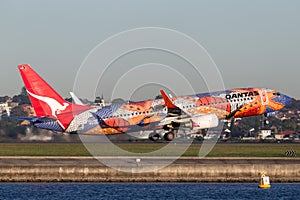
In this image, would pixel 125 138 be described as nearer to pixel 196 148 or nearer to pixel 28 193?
pixel 196 148

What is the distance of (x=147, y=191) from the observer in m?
92.1

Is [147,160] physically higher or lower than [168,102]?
lower

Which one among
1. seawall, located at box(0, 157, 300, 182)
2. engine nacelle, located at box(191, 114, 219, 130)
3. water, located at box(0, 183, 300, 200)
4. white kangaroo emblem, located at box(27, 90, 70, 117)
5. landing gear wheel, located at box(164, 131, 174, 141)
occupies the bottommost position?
water, located at box(0, 183, 300, 200)

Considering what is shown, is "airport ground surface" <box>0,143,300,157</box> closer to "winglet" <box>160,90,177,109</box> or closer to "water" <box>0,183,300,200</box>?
"winglet" <box>160,90,177,109</box>

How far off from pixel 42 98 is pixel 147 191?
114 ft

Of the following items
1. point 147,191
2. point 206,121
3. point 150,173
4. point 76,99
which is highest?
point 76,99

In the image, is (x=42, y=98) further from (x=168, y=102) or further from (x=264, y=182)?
(x=264, y=182)

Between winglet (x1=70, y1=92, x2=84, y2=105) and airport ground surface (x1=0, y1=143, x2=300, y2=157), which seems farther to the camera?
airport ground surface (x1=0, y1=143, x2=300, y2=157)

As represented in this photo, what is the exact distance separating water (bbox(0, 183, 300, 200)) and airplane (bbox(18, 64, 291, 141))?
19.1 m

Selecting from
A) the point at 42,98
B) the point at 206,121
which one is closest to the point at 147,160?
the point at 206,121

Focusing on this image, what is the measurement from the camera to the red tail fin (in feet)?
399

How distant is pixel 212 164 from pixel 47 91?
3039cm

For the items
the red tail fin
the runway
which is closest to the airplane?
the red tail fin

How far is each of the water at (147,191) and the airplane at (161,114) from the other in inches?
753
